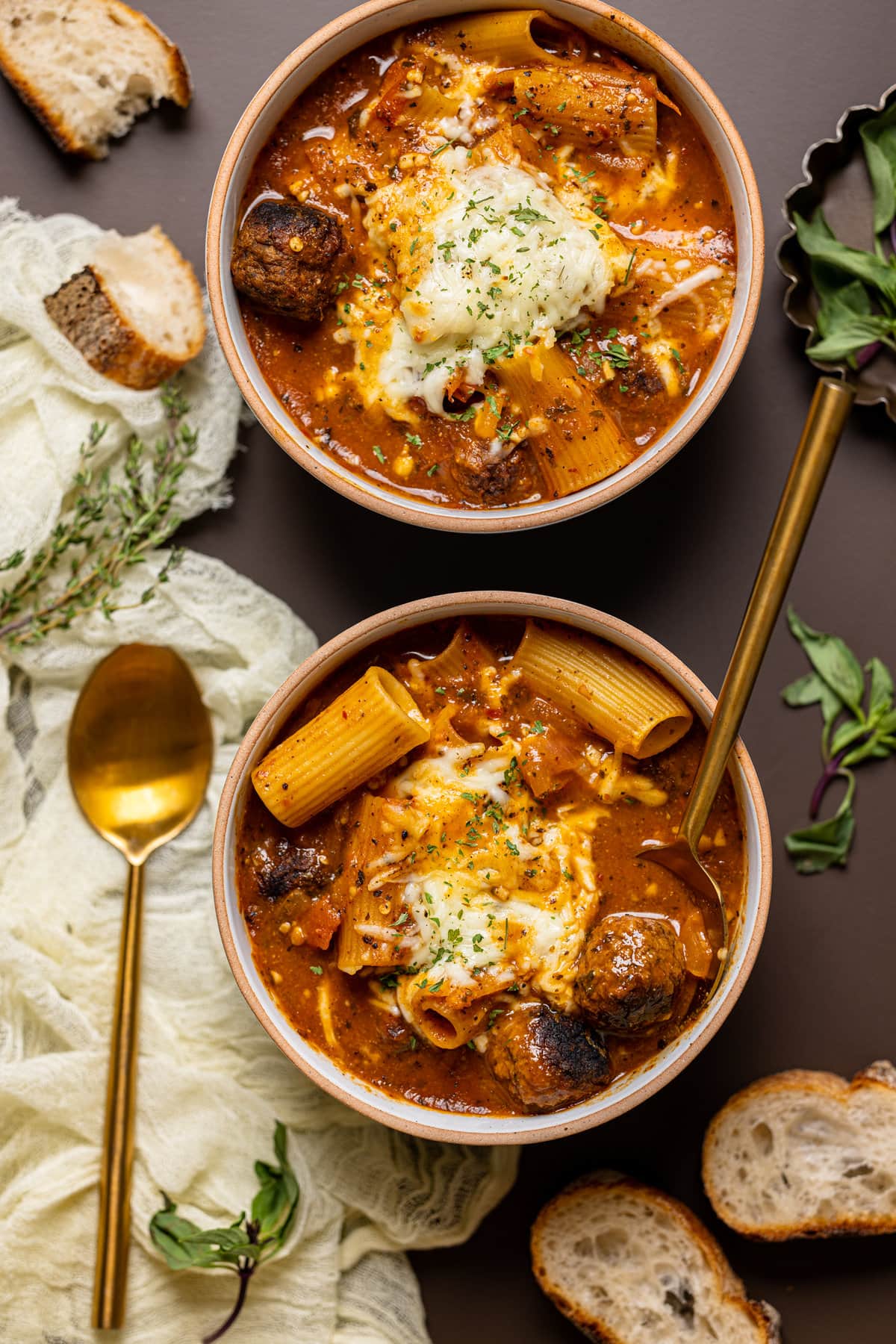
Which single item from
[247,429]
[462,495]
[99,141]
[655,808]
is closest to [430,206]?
[462,495]

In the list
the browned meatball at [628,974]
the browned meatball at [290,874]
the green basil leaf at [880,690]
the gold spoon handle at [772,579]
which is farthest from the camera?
the green basil leaf at [880,690]

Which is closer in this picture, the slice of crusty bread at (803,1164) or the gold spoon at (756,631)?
the gold spoon at (756,631)

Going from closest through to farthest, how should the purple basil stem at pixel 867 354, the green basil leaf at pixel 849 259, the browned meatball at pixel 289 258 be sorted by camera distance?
the browned meatball at pixel 289 258 < the green basil leaf at pixel 849 259 < the purple basil stem at pixel 867 354

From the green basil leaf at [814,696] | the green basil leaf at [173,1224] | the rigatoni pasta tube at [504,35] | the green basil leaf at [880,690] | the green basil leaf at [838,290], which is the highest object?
the rigatoni pasta tube at [504,35]

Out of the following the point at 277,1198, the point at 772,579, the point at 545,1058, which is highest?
the point at 772,579

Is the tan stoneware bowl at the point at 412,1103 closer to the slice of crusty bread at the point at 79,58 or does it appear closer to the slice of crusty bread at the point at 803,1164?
the slice of crusty bread at the point at 803,1164

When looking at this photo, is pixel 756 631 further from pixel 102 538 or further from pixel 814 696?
pixel 102 538

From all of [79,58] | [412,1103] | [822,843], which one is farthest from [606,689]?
[79,58]

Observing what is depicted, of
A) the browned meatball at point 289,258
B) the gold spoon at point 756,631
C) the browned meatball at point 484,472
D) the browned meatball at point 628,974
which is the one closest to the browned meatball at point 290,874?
the browned meatball at point 628,974
